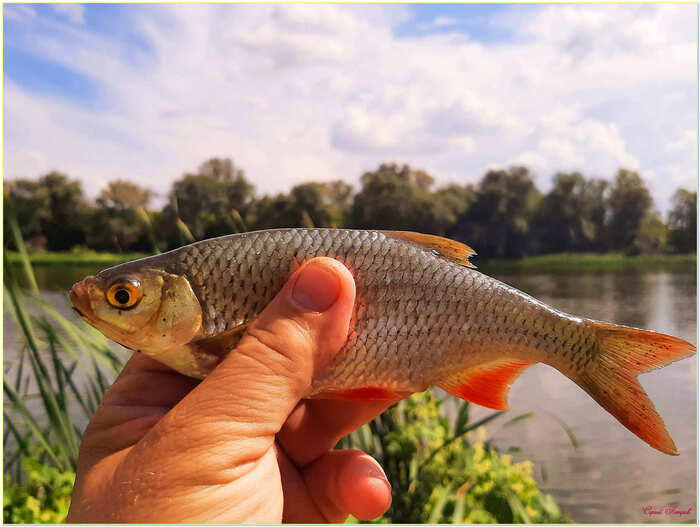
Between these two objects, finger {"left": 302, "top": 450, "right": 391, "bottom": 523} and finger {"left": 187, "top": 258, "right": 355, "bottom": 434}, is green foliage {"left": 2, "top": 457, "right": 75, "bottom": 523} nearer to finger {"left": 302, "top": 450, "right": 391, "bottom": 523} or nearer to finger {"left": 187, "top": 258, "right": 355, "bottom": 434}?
finger {"left": 302, "top": 450, "right": 391, "bottom": 523}

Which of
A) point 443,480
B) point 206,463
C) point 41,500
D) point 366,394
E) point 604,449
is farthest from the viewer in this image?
point 604,449

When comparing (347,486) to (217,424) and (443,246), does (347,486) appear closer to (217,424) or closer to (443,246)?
(217,424)

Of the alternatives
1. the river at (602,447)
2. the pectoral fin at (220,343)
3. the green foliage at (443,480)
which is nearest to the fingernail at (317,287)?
the pectoral fin at (220,343)

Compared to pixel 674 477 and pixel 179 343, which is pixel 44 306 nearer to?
pixel 179 343

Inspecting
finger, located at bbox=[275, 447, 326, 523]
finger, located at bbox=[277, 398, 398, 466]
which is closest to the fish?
finger, located at bbox=[277, 398, 398, 466]

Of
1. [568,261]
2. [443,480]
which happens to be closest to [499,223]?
[568,261]

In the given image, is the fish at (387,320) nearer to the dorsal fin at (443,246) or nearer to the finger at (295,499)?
the dorsal fin at (443,246)

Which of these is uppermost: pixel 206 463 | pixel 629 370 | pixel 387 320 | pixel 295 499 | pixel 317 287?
pixel 317 287
